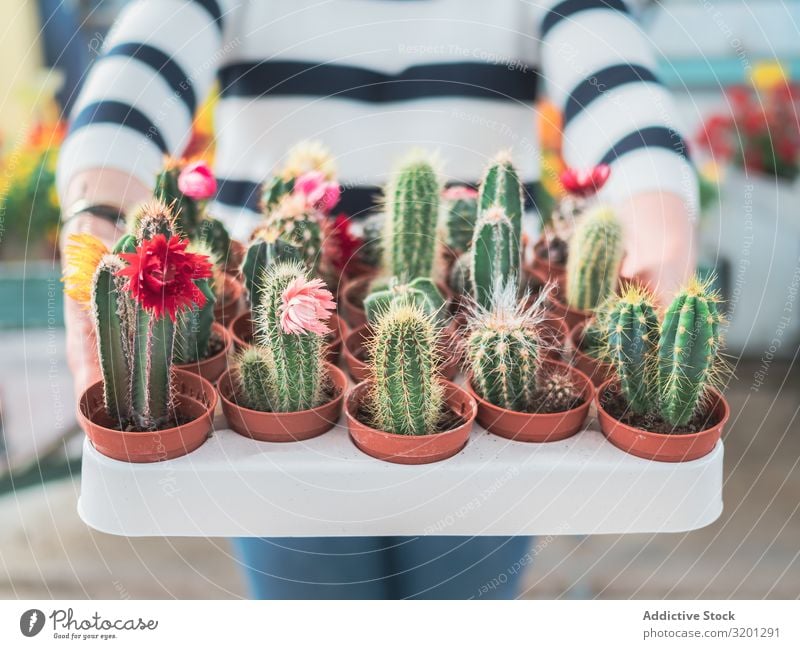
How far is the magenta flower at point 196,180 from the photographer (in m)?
0.97

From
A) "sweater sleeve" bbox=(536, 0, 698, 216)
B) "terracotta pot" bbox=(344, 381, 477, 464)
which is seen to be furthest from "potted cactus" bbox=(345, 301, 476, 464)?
"sweater sleeve" bbox=(536, 0, 698, 216)

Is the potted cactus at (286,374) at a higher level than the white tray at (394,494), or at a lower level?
higher

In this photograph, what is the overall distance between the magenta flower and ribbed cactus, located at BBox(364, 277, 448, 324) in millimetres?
249

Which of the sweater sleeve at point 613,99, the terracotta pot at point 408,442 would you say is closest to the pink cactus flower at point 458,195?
the sweater sleeve at point 613,99

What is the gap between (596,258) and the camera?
3.41 feet

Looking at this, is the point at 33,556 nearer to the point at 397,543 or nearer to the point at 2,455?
the point at 2,455

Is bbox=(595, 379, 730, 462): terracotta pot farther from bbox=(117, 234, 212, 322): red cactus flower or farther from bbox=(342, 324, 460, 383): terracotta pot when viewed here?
bbox=(117, 234, 212, 322): red cactus flower

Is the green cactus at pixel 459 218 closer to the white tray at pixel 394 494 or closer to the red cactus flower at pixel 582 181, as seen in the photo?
the red cactus flower at pixel 582 181

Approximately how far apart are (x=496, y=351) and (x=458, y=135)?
78cm

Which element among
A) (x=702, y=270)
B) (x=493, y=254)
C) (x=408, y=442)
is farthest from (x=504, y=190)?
(x=702, y=270)

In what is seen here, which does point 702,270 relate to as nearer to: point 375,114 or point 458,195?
point 375,114

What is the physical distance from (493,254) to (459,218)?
0.20m

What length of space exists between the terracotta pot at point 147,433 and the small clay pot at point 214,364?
2.2 inches

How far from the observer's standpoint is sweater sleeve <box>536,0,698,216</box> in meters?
1.18
